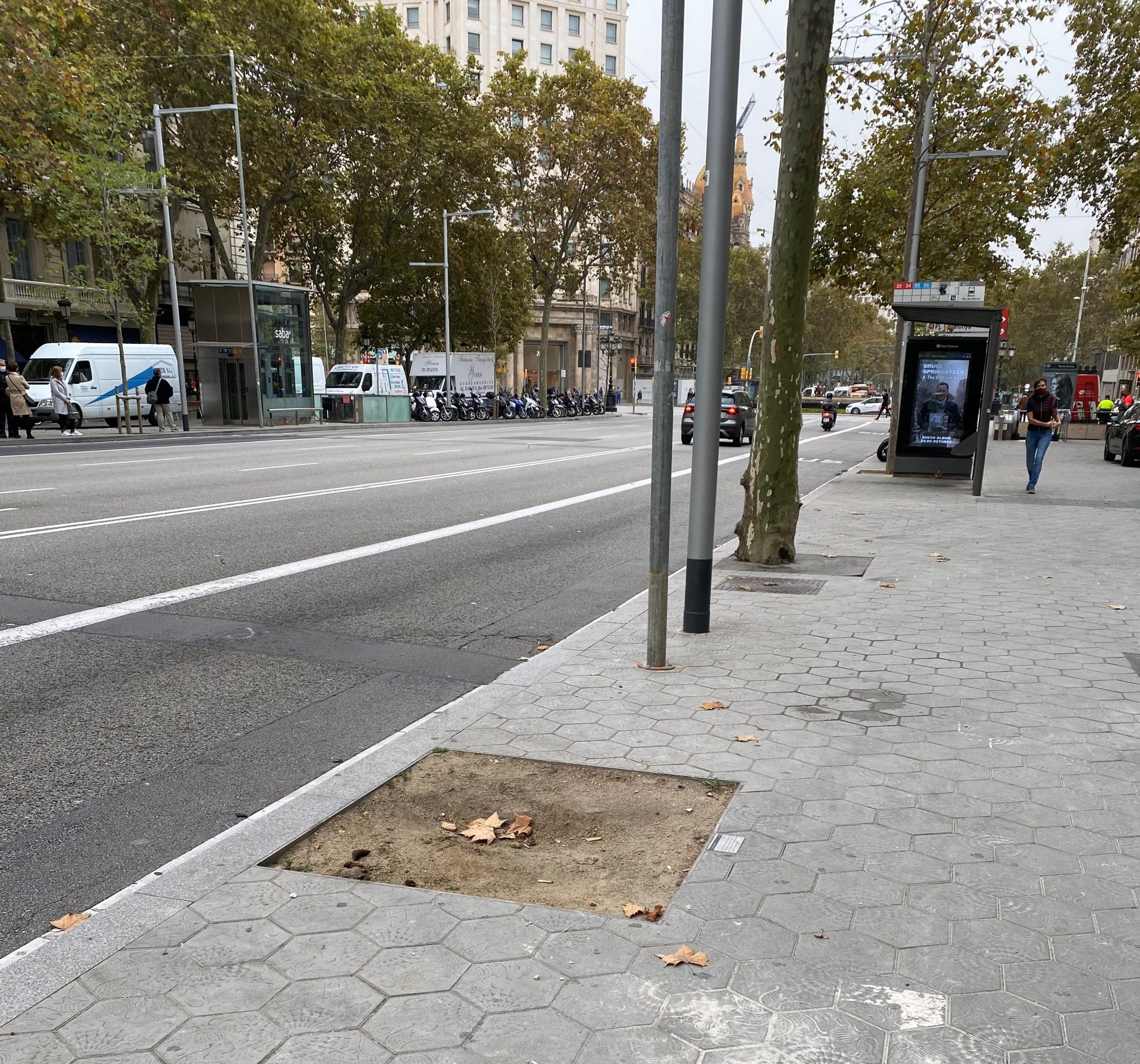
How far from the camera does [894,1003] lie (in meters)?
2.27

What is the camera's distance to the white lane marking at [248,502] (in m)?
9.00

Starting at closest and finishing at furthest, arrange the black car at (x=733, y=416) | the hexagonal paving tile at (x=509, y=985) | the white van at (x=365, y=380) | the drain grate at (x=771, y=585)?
the hexagonal paving tile at (x=509, y=985) → the drain grate at (x=771, y=585) → the black car at (x=733, y=416) → the white van at (x=365, y=380)

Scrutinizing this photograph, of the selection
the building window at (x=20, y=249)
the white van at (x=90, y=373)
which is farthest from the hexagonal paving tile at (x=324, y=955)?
the building window at (x=20, y=249)

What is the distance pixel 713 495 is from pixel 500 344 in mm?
48294

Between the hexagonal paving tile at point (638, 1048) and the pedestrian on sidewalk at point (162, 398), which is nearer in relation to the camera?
the hexagonal paving tile at point (638, 1048)

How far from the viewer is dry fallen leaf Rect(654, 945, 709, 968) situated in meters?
2.40

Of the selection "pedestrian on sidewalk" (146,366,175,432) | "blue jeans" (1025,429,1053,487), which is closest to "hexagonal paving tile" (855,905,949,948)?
"blue jeans" (1025,429,1053,487)

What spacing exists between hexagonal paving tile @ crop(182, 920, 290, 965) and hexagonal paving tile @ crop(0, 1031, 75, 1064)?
14.5 inches

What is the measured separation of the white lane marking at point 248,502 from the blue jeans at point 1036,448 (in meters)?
8.32

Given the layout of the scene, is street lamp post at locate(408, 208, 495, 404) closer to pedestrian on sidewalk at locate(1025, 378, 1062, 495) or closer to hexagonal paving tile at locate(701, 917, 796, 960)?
pedestrian on sidewalk at locate(1025, 378, 1062, 495)

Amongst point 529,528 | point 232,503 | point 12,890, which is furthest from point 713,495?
point 232,503

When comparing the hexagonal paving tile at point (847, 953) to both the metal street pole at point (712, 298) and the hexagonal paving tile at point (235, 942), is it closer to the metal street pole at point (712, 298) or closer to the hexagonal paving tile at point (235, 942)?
the hexagonal paving tile at point (235, 942)

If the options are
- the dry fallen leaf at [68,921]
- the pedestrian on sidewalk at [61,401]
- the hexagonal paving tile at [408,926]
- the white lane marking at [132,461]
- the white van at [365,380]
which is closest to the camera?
the hexagonal paving tile at [408,926]

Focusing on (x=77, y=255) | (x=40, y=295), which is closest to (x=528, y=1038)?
(x=40, y=295)
